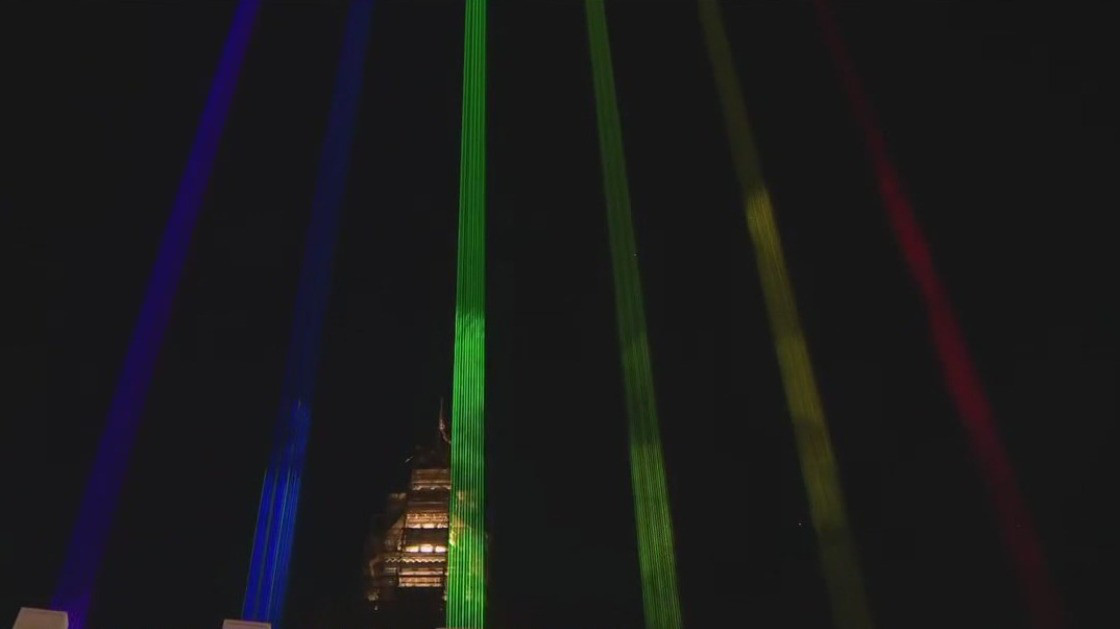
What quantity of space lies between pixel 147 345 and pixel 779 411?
21.2 feet

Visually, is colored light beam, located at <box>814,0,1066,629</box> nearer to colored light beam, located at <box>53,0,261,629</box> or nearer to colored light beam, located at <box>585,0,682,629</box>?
colored light beam, located at <box>585,0,682,629</box>

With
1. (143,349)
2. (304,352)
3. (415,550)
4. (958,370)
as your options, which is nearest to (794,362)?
(958,370)

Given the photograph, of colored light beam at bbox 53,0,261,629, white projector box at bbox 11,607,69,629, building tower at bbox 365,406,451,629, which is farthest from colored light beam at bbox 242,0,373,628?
building tower at bbox 365,406,451,629

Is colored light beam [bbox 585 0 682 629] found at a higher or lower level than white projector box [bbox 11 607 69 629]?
higher

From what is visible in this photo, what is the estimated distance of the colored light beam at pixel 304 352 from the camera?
723cm

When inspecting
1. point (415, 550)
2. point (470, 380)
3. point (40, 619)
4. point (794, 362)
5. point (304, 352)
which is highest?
point (304, 352)

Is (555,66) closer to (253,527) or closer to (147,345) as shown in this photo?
(147,345)

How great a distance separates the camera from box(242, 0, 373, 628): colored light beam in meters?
7.23

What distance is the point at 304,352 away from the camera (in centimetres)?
812

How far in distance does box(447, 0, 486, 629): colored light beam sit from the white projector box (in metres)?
2.88

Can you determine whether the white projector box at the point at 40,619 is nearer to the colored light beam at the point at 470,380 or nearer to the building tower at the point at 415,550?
the colored light beam at the point at 470,380

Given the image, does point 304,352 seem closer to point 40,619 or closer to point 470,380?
point 470,380

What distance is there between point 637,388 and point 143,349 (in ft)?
15.4

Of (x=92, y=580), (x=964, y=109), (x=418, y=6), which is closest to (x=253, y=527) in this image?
(x=92, y=580)
